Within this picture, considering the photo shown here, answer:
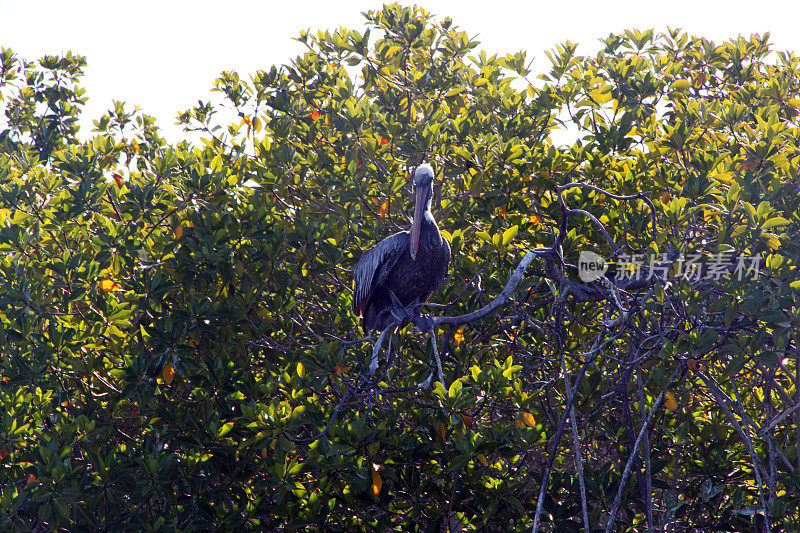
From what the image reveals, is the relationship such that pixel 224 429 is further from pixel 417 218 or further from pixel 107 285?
pixel 417 218

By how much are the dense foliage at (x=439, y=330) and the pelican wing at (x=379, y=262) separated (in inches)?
20.0

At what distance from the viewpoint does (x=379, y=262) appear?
4.85 meters

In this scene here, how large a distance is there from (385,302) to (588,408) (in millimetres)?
1849

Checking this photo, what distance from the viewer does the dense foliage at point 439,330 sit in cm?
447

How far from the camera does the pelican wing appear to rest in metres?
4.81

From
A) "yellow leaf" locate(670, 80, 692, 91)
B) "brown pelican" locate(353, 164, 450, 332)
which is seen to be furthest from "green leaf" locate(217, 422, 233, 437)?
"yellow leaf" locate(670, 80, 692, 91)

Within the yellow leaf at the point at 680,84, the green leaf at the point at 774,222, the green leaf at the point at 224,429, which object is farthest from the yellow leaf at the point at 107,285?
the yellow leaf at the point at 680,84

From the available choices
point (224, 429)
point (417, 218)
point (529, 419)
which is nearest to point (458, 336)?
point (529, 419)

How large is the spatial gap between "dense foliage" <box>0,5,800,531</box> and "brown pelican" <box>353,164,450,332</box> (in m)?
0.31

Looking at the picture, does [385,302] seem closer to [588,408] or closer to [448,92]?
[588,408]

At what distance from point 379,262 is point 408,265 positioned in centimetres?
25

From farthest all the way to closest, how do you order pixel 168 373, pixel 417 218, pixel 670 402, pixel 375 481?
pixel 168 373, pixel 670 402, pixel 375 481, pixel 417 218

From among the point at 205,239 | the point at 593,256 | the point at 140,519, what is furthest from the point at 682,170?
the point at 140,519

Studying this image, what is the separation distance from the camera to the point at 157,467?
482 centimetres
